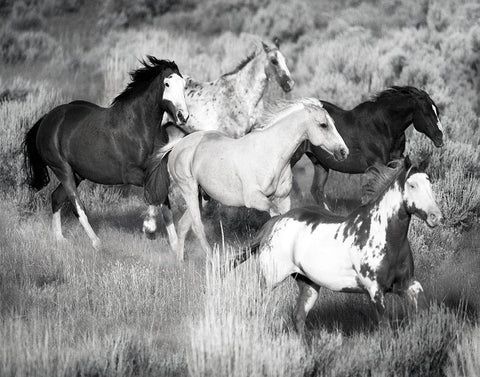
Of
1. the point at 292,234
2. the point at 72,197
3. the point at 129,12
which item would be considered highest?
the point at 292,234

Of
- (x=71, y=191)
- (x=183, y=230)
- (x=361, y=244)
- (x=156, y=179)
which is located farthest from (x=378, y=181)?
(x=71, y=191)

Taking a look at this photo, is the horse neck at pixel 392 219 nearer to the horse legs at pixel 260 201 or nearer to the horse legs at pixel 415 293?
the horse legs at pixel 415 293

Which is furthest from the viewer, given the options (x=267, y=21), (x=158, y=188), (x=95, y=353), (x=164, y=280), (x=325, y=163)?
(x=267, y=21)

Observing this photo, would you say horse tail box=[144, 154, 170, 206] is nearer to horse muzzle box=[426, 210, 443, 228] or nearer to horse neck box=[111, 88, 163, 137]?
horse neck box=[111, 88, 163, 137]

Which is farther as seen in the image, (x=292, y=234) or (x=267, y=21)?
(x=267, y=21)

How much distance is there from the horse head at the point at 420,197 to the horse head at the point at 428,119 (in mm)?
5032

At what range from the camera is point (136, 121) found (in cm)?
1019

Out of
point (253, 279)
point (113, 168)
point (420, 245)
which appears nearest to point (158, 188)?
A: point (113, 168)

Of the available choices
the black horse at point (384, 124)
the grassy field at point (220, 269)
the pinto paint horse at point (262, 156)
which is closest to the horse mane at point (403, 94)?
the black horse at point (384, 124)

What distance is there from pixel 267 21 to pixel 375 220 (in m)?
25.1

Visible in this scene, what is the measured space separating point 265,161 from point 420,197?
2.93m

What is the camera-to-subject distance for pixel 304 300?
659 centimetres

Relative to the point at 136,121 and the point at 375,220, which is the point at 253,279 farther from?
the point at 136,121

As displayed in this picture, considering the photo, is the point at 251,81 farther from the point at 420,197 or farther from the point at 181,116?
the point at 420,197
